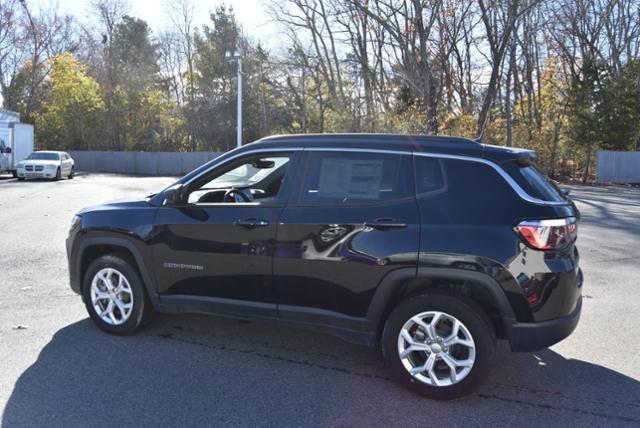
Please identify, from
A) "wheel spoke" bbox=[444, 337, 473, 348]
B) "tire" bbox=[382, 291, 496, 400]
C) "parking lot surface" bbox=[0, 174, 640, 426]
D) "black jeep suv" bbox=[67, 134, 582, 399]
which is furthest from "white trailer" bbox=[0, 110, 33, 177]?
"wheel spoke" bbox=[444, 337, 473, 348]

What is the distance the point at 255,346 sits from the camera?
4742 mm

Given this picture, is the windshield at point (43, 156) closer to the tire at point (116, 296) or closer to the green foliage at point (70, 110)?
the green foliage at point (70, 110)

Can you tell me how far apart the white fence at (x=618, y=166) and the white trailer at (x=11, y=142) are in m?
30.0

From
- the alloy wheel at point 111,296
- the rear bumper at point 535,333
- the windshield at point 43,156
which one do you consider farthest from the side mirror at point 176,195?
the windshield at point 43,156

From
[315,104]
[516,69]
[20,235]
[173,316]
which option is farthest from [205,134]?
[173,316]

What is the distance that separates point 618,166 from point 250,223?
29737 millimetres

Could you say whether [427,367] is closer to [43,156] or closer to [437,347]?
[437,347]

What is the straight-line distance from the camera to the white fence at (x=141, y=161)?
130 ft

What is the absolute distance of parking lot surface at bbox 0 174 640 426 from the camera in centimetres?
352

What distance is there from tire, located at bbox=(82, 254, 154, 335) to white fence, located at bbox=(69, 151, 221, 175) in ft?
111

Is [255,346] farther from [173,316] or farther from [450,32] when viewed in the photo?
[450,32]

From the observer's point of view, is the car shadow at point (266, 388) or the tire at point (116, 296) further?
the tire at point (116, 296)

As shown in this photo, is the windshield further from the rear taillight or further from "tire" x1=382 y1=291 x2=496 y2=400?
the rear taillight

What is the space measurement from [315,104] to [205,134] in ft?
30.5
